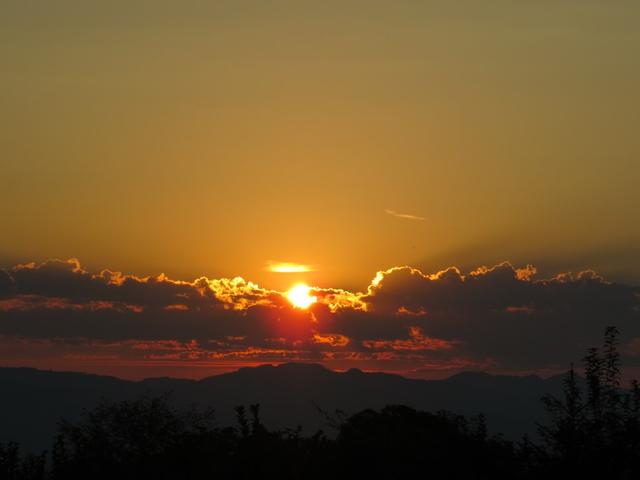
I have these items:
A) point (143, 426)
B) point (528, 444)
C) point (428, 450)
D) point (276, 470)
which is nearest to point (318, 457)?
point (276, 470)

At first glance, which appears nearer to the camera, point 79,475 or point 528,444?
point 528,444

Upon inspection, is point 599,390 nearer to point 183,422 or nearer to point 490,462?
point 490,462

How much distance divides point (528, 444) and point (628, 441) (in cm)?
910

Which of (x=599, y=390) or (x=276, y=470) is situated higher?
(x=599, y=390)

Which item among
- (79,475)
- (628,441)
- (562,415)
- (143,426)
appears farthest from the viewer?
(143,426)

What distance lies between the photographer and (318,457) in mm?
69562

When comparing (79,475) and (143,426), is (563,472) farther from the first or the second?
(143,426)

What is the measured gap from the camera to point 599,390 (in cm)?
4622

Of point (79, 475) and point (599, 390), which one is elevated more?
point (599, 390)

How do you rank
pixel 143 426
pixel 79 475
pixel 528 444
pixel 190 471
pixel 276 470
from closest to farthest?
pixel 528 444
pixel 276 470
pixel 190 471
pixel 79 475
pixel 143 426

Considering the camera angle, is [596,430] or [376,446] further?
[376,446]

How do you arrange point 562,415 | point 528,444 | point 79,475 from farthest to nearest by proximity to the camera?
point 79,475
point 528,444
point 562,415

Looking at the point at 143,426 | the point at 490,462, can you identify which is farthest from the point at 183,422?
the point at 490,462

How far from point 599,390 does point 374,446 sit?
23.4m
